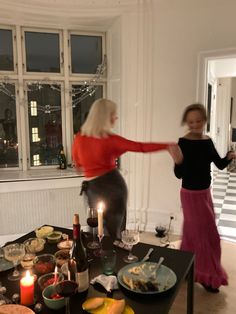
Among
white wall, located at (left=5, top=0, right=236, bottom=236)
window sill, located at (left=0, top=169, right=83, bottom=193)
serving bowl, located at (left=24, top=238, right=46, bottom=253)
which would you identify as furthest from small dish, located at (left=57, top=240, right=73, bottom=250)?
white wall, located at (left=5, top=0, right=236, bottom=236)

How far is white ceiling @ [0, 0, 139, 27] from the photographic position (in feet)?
11.3

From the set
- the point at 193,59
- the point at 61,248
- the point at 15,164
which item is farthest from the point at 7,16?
the point at 61,248

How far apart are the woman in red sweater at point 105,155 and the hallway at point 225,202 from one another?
2.02 meters

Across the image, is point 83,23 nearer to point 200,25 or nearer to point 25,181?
point 200,25

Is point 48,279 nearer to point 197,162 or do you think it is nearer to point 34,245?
point 34,245

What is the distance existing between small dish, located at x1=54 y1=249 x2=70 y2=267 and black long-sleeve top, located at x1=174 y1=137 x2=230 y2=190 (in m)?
1.12

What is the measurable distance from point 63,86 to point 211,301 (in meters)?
3.01

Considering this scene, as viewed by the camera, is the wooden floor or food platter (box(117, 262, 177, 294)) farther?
the wooden floor

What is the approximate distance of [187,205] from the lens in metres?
2.48

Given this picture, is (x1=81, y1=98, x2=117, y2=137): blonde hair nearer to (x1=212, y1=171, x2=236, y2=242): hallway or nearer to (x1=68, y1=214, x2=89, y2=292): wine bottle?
(x1=68, y1=214, x2=89, y2=292): wine bottle

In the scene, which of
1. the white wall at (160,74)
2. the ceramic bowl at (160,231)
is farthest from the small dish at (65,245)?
the white wall at (160,74)

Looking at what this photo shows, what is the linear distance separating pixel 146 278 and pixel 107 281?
193mm

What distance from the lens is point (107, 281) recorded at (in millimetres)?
1493

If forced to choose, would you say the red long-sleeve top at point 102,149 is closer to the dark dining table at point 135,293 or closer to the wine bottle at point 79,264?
the dark dining table at point 135,293
